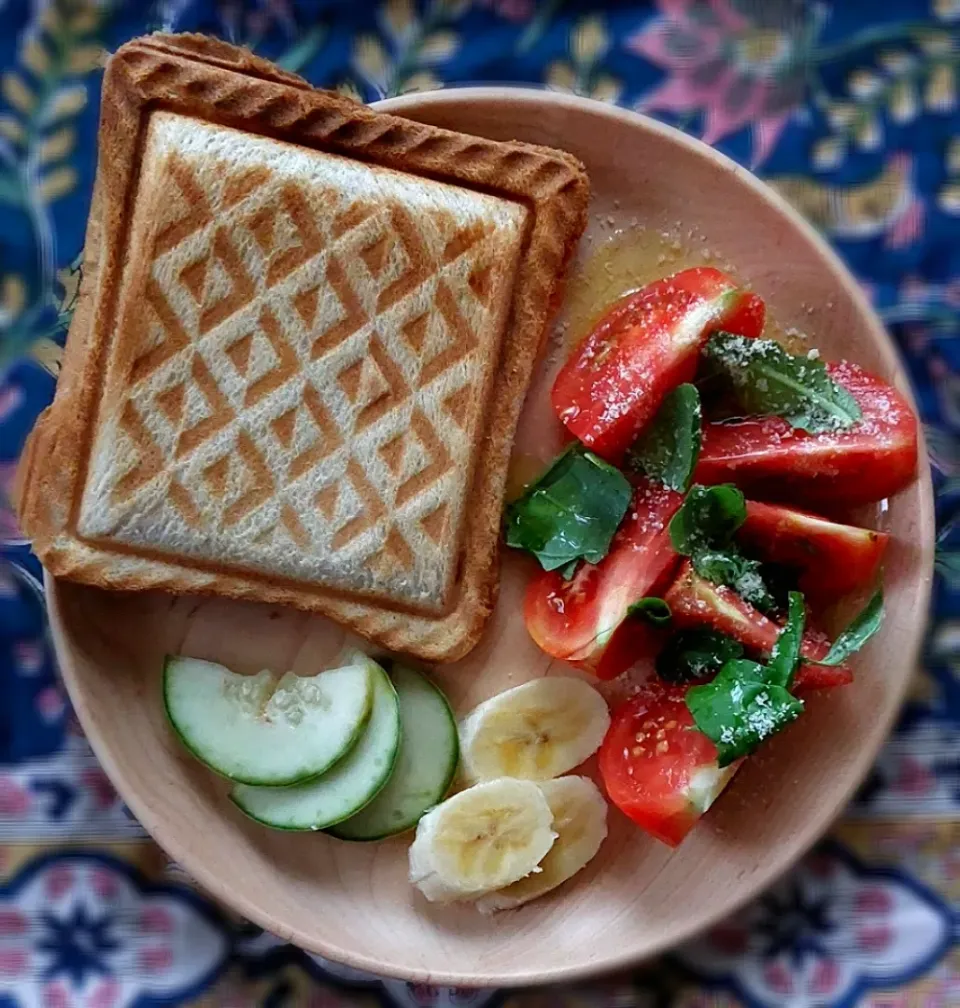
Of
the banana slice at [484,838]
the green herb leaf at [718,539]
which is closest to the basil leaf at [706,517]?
the green herb leaf at [718,539]

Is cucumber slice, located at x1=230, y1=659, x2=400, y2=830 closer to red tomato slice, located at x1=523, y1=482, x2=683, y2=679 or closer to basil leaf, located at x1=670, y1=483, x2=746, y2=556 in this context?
red tomato slice, located at x1=523, y1=482, x2=683, y2=679

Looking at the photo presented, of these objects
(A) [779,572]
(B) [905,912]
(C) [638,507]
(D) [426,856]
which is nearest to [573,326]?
(C) [638,507]

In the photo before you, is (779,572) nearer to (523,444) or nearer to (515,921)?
(523,444)

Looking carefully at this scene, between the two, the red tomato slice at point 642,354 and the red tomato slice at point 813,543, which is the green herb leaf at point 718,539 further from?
the red tomato slice at point 642,354

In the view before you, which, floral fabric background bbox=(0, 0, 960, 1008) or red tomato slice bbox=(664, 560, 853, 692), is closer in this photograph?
red tomato slice bbox=(664, 560, 853, 692)

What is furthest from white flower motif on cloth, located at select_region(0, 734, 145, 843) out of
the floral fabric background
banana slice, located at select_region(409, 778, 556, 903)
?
banana slice, located at select_region(409, 778, 556, 903)

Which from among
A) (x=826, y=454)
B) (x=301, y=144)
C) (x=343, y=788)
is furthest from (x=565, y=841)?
(x=301, y=144)
